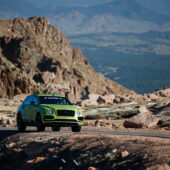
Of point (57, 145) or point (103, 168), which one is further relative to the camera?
point (57, 145)

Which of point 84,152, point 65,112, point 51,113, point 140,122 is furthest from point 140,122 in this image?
point 84,152

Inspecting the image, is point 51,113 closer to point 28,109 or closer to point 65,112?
point 65,112

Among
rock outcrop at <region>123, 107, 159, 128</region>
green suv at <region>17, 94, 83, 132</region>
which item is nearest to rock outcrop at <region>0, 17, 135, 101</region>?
rock outcrop at <region>123, 107, 159, 128</region>

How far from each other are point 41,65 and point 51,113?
290 feet

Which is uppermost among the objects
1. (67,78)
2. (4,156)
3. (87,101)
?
(67,78)

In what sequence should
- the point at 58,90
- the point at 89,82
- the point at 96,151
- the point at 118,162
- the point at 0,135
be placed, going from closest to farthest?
the point at 118,162, the point at 96,151, the point at 0,135, the point at 58,90, the point at 89,82

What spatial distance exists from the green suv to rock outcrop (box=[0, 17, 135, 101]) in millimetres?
74896

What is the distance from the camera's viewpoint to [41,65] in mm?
107562

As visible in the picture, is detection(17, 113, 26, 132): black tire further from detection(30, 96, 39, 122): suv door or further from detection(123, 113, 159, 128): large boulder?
detection(123, 113, 159, 128): large boulder

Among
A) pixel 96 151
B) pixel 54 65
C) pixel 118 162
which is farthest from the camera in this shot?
pixel 54 65

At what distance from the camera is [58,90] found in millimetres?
98938

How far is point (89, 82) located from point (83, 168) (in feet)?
343

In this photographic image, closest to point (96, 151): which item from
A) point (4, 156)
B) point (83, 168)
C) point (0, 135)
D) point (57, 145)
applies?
point (83, 168)

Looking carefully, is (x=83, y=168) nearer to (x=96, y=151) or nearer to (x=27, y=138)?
(x=96, y=151)
